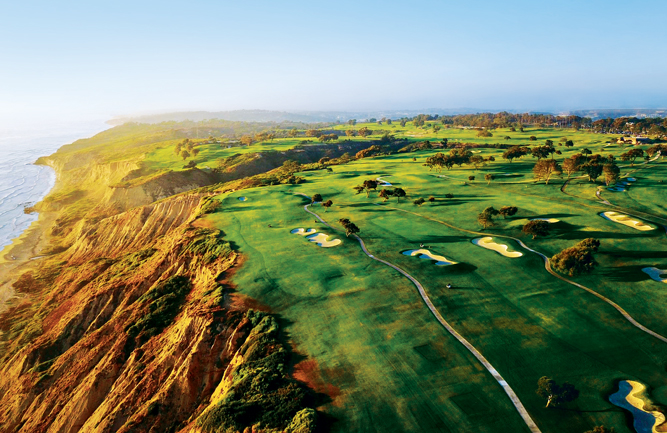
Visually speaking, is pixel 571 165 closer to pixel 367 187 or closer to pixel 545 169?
pixel 545 169

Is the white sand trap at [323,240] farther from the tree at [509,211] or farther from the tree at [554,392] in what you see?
the tree at [554,392]

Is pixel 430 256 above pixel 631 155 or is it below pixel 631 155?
below

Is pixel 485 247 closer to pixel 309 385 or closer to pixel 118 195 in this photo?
pixel 309 385

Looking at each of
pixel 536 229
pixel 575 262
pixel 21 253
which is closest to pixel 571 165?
pixel 536 229

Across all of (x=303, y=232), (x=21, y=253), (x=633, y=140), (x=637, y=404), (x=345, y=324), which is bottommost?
(x=21, y=253)

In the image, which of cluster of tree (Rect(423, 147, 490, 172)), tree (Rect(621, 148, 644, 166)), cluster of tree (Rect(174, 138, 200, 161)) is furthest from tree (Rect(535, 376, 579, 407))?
cluster of tree (Rect(174, 138, 200, 161))

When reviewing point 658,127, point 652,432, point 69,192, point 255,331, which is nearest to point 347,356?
point 255,331

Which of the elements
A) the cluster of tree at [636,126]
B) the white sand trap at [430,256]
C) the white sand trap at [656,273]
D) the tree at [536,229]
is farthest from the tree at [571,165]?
the cluster of tree at [636,126]
